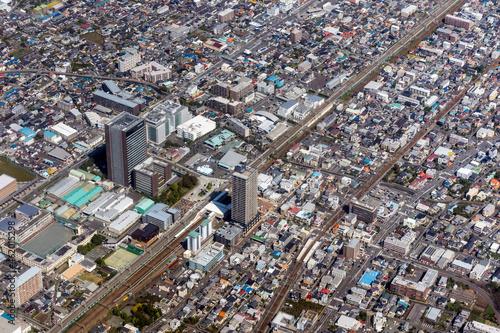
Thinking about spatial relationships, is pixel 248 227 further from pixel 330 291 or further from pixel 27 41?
pixel 27 41

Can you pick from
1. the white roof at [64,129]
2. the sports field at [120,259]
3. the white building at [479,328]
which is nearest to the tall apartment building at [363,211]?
the white building at [479,328]

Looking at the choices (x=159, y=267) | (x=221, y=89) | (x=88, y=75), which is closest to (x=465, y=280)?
(x=159, y=267)

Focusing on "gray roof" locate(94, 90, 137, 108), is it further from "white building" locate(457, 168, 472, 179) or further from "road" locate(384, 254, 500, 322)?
"white building" locate(457, 168, 472, 179)

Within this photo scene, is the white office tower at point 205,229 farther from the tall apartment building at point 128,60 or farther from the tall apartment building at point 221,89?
the tall apartment building at point 128,60

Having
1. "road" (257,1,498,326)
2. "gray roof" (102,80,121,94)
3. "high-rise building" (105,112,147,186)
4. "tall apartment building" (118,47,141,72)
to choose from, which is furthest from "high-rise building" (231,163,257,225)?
"tall apartment building" (118,47,141,72)

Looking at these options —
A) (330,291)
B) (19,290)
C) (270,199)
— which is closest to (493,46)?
(270,199)
